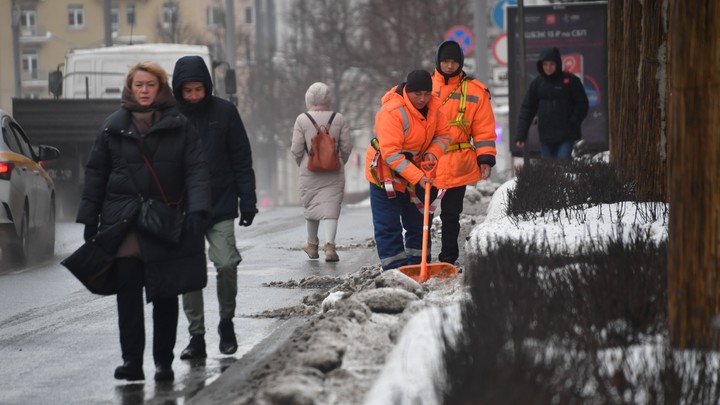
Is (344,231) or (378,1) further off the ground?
(378,1)

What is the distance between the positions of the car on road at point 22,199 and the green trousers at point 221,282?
7.57 m

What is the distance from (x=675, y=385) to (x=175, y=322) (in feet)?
11.1

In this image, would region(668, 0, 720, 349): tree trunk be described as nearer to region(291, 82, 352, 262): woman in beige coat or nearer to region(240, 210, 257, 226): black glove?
region(240, 210, 257, 226): black glove

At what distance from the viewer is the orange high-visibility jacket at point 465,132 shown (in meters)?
12.0

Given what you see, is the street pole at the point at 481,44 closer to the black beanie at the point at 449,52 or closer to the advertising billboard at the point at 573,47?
the advertising billboard at the point at 573,47

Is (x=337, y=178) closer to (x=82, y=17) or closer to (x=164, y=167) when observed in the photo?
(x=164, y=167)

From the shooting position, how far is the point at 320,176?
50.8 ft

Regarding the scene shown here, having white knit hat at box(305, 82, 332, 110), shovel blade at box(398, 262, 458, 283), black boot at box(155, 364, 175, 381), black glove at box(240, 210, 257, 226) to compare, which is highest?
white knit hat at box(305, 82, 332, 110)

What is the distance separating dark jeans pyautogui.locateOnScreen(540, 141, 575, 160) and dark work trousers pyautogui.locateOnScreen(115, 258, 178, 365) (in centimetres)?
1052

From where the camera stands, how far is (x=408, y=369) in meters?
5.74

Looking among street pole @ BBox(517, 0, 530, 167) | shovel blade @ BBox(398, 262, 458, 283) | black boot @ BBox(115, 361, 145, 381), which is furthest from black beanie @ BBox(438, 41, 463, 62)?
street pole @ BBox(517, 0, 530, 167)

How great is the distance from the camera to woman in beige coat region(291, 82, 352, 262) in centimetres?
1516

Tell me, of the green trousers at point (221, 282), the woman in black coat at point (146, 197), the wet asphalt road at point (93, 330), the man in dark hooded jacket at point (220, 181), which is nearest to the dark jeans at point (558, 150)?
the wet asphalt road at point (93, 330)

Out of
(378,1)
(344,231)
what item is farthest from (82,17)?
(344,231)
